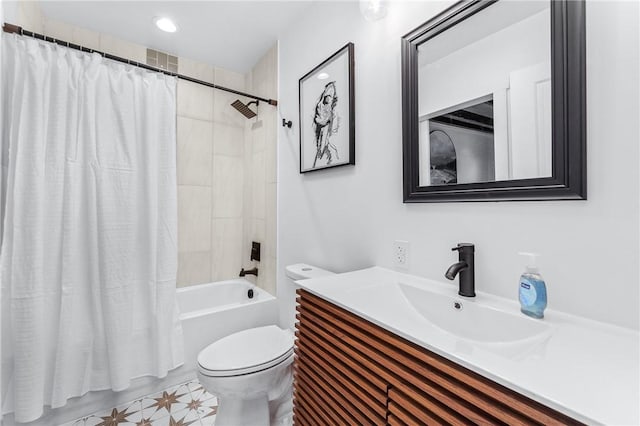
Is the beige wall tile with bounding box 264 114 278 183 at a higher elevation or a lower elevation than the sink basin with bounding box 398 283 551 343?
higher

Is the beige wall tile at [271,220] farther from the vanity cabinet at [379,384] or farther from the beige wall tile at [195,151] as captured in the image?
the vanity cabinet at [379,384]

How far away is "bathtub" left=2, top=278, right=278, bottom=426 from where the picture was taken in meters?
1.55

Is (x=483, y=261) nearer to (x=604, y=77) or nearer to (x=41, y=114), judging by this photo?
(x=604, y=77)

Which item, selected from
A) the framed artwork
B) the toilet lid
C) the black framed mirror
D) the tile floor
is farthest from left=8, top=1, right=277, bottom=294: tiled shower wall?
the black framed mirror

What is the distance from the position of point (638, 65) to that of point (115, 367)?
2.41 metres

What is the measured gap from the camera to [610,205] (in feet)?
2.22

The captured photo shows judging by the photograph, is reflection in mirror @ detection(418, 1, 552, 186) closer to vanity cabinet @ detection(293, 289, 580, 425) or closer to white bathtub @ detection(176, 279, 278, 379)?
vanity cabinet @ detection(293, 289, 580, 425)

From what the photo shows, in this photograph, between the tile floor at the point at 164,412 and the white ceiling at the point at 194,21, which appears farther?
the white ceiling at the point at 194,21

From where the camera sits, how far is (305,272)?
62.5 inches

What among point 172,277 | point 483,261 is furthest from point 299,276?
point 483,261

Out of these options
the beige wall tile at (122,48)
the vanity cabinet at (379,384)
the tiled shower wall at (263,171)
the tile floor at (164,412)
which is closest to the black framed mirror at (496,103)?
the vanity cabinet at (379,384)

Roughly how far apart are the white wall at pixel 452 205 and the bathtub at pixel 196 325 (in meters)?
0.30

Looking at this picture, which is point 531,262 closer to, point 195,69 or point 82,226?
point 82,226

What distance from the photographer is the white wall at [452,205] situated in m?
0.66
